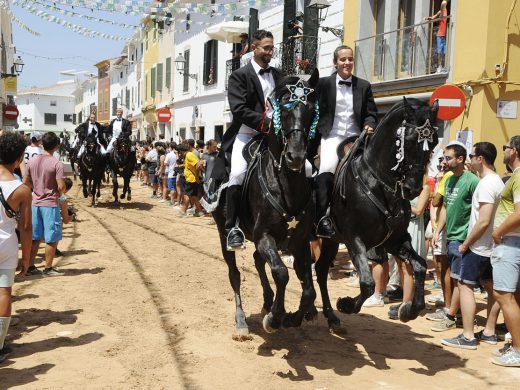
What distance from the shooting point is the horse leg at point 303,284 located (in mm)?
5301

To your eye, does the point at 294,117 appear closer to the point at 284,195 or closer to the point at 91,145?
the point at 284,195

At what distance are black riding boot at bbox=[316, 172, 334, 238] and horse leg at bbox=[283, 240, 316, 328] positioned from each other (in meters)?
0.24

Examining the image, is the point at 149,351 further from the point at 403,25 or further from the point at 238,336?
the point at 403,25

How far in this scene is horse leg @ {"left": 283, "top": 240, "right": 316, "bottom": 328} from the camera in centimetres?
530

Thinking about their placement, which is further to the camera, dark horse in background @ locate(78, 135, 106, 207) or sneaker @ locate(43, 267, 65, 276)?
dark horse in background @ locate(78, 135, 106, 207)

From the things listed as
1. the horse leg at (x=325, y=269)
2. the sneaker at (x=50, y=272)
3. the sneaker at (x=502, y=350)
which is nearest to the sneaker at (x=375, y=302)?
the horse leg at (x=325, y=269)

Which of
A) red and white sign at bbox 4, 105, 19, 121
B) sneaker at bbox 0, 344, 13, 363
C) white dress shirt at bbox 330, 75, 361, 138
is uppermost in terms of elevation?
red and white sign at bbox 4, 105, 19, 121

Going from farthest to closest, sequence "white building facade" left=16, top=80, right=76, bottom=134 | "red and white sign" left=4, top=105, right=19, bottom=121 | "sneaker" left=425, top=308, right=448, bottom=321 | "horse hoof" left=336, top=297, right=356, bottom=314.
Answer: "white building facade" left=16, top=80, right=76, bottom=134 < "red and white sign" left=4, top=105, right=19, bottom=121 < "sneaker" left=425, top=308, right=448, bottom=321 < "horse hoof" left=336, top=297, right=356, bottom=314

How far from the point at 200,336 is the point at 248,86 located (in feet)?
8.92

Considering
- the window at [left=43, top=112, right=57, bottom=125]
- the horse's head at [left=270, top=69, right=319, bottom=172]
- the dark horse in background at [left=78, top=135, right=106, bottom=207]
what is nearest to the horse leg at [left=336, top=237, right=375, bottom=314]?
the horse's head at [left=270, top=69, right=319, bottom=172]

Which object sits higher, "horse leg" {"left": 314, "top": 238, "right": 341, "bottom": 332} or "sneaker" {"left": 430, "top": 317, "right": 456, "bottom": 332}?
"horse leg" {"left": 314, "top": 238, "right": 341, "bottom": 332}

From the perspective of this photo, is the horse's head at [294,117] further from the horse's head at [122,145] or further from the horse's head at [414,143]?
the horse's head at [122,145]

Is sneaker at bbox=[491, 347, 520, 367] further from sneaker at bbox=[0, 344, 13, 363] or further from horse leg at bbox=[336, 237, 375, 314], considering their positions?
sneaker at bbox=[0, 344, 13, 363]

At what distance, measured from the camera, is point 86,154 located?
59.4 ft
